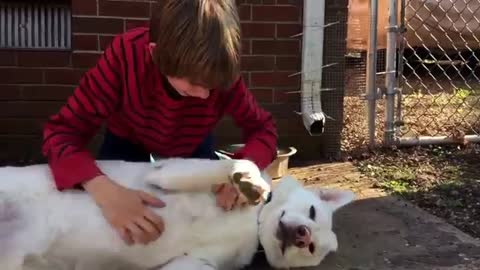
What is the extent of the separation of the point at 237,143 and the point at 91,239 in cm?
187

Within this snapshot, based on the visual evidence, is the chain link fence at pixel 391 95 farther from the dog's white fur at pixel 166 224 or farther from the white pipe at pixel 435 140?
the dog's white fur at pixel 166 224

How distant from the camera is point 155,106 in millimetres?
2584

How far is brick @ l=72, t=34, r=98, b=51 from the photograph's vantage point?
3.89 metres

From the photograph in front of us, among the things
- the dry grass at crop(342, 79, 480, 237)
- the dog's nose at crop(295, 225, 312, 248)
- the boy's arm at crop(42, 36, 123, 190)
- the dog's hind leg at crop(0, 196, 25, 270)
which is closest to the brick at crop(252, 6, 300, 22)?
the dry grass at crop(342, 79, 480, 237)

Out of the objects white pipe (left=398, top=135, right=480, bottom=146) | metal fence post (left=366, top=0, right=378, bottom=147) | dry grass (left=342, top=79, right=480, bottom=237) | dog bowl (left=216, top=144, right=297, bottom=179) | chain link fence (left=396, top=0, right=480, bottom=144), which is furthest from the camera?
chain link fence (left=396, top=0, right=480, bottom=144)

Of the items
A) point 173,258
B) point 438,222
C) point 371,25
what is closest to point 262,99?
point 371,25

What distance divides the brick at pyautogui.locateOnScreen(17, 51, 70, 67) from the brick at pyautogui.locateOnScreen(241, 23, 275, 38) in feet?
2.96

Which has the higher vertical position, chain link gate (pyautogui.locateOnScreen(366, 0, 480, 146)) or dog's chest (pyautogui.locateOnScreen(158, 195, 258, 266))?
chain link gate (pyautogui.locateOnScreen(366, 0, 480, 146))

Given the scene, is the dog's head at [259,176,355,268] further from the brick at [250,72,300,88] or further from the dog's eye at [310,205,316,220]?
the brick at [250,72,300,88]

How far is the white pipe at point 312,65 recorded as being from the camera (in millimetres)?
3951

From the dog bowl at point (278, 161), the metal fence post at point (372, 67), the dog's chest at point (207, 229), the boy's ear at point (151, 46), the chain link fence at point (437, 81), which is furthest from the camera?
the chain link fence at point (437, 81)

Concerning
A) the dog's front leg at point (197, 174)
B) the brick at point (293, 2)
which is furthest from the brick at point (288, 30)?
the dog's front leg at point (197, 174)

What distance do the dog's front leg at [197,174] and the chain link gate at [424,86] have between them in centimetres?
210

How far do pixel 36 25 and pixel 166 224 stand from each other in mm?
2063
